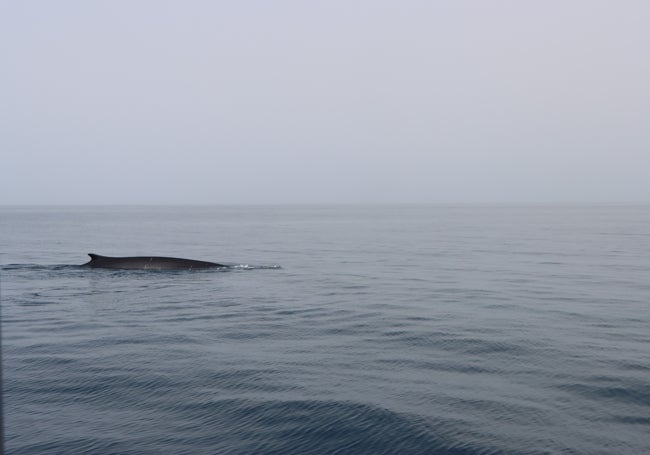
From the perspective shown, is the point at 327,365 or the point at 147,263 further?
the point at 147,263

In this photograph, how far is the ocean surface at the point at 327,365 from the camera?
9312 millimetres

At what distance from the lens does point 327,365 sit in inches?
533

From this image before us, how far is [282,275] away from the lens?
31328 mm

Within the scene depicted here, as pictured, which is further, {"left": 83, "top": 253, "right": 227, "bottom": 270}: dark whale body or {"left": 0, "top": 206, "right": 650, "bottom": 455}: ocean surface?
{"left": 83, "top": 253, "right": 227, "bottom": 270}: dark whale body

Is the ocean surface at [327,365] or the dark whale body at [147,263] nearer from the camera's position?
the ocean surface at [327,365]

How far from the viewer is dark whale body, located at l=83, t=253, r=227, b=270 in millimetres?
32844

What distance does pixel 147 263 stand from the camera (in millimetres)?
33062

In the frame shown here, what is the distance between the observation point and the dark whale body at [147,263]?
32.8 metres

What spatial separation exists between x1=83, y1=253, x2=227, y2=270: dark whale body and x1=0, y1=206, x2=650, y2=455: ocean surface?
331 cm

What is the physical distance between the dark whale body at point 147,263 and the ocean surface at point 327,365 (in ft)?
10.9

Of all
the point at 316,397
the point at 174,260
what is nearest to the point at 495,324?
the point at 316,397

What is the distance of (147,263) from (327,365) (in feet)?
70.5

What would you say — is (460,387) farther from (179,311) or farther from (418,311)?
(179,311)

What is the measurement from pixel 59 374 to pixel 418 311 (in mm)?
11240
